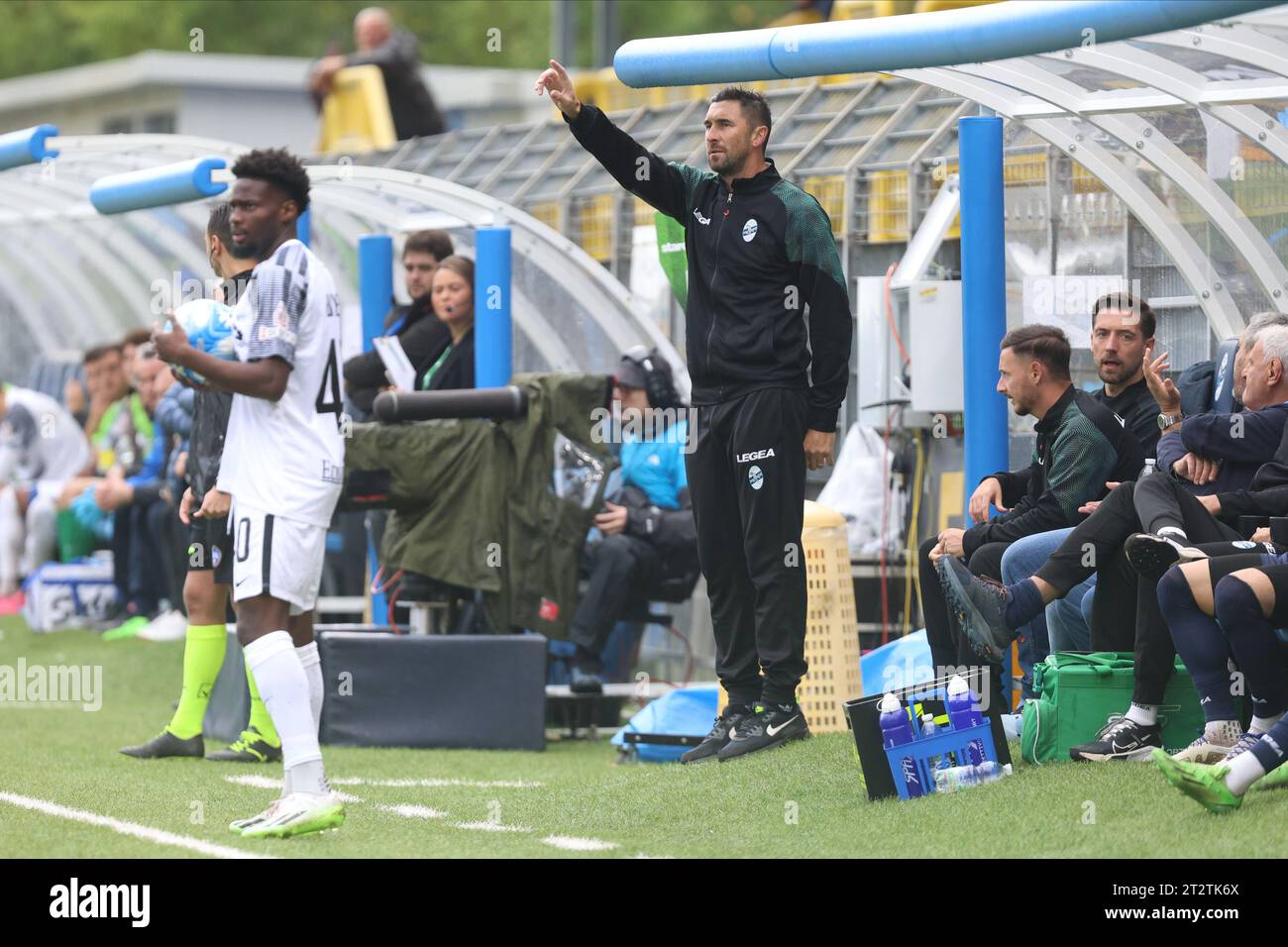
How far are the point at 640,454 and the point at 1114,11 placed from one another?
15.9ft

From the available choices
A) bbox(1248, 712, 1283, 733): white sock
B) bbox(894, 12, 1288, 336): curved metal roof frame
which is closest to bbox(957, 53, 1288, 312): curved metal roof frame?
bbox(894, 12, 1288, 336): curved metal roof frame

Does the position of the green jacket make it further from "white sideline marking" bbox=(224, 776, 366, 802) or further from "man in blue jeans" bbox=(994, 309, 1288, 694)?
"man in blue jeans" bbox=(994, 309, 1288, 694)

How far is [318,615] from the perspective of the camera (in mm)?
11938

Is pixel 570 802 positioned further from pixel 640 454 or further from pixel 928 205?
pixel 928 205

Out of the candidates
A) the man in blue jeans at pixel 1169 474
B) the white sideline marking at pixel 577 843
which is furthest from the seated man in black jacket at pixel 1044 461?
the white sideline marking at pixel 577 843

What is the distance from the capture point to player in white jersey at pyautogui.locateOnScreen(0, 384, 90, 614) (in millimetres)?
15758

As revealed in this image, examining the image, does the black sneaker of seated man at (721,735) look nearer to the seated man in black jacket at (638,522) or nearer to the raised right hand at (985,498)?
the raised right hand at (985,498)

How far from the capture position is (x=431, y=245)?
426 inches

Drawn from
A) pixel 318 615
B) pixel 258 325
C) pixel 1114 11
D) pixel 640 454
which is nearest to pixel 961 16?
pixel 1114 11

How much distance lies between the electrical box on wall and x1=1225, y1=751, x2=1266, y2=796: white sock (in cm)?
359

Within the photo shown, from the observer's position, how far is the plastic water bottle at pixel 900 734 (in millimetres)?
6664

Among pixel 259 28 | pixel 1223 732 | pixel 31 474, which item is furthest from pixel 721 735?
pixel 259 28

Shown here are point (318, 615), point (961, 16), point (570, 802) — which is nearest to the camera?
point (961, 16)
